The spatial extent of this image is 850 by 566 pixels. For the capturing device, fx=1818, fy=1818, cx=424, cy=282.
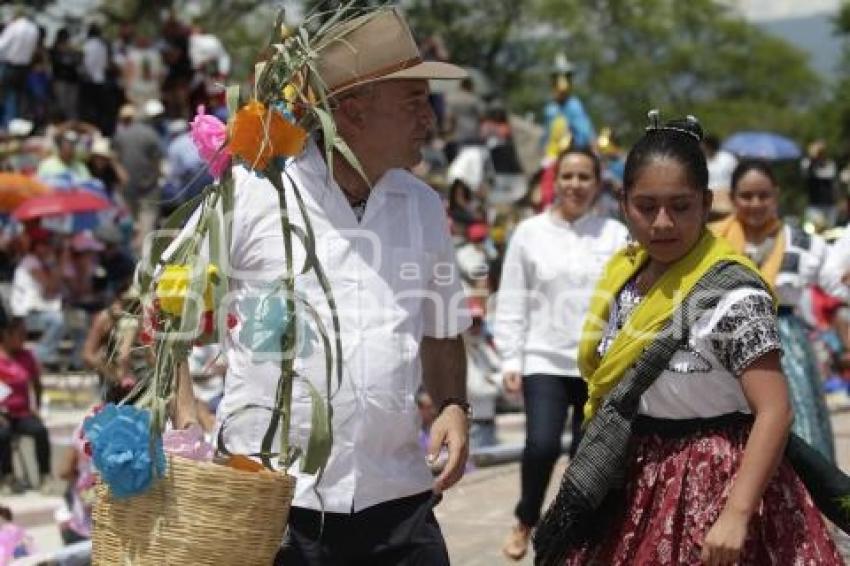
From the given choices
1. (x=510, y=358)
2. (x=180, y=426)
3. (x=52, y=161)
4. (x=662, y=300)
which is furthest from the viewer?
(x=52, y=161)

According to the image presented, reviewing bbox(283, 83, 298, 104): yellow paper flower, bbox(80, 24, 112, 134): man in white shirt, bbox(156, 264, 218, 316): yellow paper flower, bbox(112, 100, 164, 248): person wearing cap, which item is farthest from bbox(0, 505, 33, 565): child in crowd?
bbox(80, 24, 112, 134): man in white shirt

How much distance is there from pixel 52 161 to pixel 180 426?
551 inches

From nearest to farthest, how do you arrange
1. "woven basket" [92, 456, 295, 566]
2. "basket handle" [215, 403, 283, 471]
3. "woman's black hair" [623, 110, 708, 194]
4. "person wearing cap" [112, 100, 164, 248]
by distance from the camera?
1. "woven basket" [92, 456, 295, 566]
2. "basket handle" [215, 403, 283, 471]
3. "woman's black hair" [623, 110, 708, 194]
4. "person wearing cap" [112, 100, 164, 248]

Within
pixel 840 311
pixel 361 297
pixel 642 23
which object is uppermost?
pixel 642 23

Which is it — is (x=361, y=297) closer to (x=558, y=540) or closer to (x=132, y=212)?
(x=558, y=540)

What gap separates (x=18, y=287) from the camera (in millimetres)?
15016

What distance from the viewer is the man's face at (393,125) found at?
→ 181 inches

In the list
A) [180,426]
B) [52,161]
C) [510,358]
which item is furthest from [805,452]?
[52,161]

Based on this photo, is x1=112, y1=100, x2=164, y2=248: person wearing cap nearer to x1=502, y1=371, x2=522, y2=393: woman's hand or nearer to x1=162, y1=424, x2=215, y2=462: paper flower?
x1=502, y1=371, x2=522, y2=393: woman's hand

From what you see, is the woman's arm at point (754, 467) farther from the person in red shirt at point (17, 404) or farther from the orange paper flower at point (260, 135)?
the person in red shirt at point (17, 404)

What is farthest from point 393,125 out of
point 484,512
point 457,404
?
point 484,512

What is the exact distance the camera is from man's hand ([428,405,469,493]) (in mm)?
4523

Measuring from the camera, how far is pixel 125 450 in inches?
150

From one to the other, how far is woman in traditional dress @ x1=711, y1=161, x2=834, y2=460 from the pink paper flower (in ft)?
15.3
